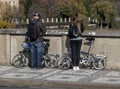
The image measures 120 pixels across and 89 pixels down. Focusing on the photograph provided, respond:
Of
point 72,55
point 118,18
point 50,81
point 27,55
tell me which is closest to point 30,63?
point 27,55

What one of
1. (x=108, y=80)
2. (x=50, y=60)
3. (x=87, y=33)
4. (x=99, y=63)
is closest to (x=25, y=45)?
(x=50, y=60)

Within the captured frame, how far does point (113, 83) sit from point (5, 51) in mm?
5164

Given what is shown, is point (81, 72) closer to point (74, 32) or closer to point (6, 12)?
point (74, 32)

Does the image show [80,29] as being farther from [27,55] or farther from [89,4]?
[89,4]

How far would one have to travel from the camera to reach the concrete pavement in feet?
45.8

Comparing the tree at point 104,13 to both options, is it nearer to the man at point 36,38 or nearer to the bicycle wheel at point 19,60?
the bicycle wheel at point 19,60

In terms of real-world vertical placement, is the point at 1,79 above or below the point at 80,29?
below

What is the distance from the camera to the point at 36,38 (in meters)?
16.6

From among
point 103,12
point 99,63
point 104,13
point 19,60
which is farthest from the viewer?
point 103,12

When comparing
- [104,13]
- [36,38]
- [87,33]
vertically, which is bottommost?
[104,13]

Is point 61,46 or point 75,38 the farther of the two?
point 61,46

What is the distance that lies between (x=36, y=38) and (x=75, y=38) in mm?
1259

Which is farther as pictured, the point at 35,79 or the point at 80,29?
the point at 80,29

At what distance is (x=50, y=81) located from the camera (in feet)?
47.0
